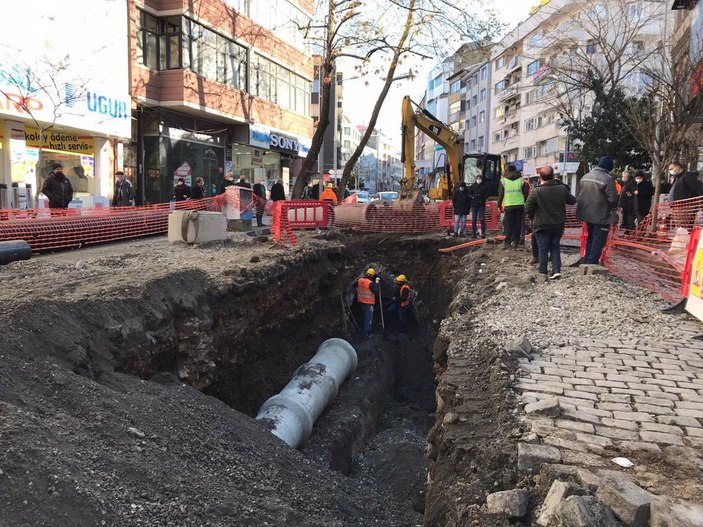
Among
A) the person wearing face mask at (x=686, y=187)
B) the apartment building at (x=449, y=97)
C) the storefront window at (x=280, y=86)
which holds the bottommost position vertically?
the person wearing face mask at (x=686, y=187)

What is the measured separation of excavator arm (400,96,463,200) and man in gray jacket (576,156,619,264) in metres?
9.05

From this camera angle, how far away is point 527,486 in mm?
2922

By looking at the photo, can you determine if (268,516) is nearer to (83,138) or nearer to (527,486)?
(527,486)

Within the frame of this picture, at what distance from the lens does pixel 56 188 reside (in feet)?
40.6

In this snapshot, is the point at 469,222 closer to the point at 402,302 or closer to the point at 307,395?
the point at 402,302

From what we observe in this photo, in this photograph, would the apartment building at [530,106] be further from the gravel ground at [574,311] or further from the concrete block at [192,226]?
the gravel ground at [574,311]

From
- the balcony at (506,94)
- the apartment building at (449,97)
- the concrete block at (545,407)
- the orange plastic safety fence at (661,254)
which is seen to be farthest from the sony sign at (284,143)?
the apartment building at (449,97)

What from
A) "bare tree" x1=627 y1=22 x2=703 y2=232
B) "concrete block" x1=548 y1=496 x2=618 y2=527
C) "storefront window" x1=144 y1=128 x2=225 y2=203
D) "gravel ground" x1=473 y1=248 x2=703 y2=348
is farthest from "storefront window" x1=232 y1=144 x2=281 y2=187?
"concrete block" x1=548 y1=496 x2=618 y2=527

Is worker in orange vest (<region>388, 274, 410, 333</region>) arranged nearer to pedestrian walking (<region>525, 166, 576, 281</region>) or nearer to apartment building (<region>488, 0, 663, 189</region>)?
pedestrian walking (<region>525, 166, 576, 281</region>)

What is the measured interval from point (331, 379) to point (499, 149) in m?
55.2

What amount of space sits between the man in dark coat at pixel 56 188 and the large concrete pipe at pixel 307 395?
7.08m

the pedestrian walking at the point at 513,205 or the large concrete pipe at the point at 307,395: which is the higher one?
the pedestrian walking at the point at 513,205

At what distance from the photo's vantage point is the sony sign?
27188 mm

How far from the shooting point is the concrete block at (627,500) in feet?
8.17
